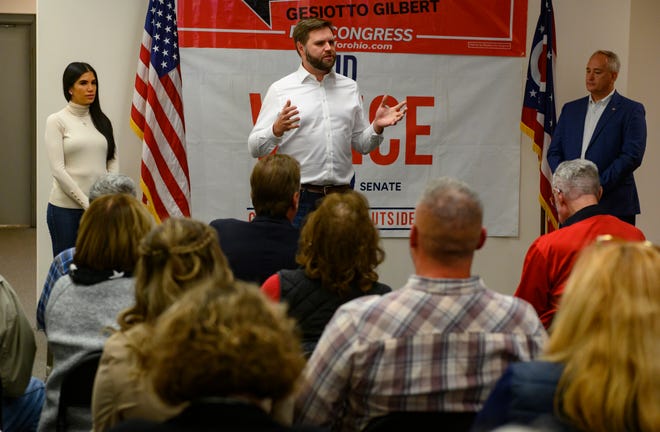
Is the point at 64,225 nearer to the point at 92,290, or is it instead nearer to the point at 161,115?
the point at 161,115

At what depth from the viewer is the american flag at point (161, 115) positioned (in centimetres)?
569

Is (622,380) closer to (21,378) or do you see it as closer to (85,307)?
(85,307)

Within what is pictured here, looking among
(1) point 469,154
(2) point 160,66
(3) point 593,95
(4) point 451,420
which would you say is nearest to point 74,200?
(2) point 160,66

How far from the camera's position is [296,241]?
3.29 meters

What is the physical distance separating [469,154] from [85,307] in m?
4.11

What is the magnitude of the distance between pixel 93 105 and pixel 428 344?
150 inches

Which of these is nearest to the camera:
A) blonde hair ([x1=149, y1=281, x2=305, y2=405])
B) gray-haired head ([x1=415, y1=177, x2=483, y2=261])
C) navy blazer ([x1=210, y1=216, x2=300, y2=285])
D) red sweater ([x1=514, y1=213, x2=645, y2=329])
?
blonde hair ([x1=149, y1=281, x2=305, y2=405])

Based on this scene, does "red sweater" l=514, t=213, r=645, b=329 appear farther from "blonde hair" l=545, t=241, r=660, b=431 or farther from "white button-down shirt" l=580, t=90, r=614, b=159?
"white button-down shirt" l=580, t=90, r=614, b=159

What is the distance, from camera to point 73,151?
5285mm

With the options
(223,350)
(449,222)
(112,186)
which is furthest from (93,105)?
(223,350)

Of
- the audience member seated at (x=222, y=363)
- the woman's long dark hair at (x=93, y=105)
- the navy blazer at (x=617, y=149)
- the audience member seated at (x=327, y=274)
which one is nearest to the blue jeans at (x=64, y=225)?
the woman's long dark hair at (x=93, y=105)

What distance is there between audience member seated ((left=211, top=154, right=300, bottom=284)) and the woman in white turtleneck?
6.95ft

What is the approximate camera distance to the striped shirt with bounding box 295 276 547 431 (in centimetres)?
209

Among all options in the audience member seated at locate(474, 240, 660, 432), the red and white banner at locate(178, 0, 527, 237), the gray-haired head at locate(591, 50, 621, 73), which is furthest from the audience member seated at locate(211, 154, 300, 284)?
the gray-haired head at locate(591, 50, 621, 73)
